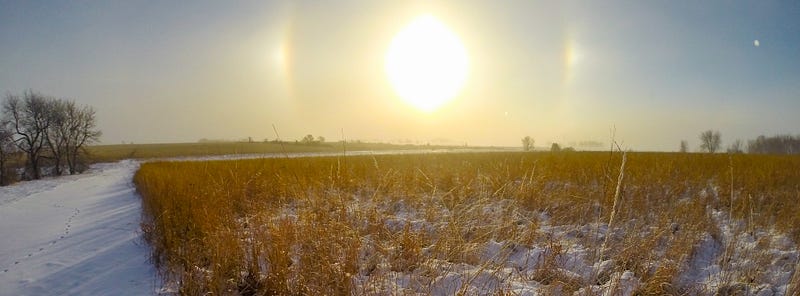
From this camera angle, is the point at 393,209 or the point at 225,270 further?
the point at 393,209

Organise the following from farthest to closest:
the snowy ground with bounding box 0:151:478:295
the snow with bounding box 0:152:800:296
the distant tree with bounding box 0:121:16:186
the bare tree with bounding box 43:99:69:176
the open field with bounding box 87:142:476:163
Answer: the open field with bounding box 87:142:476:163 → the bare tree with bounding box 43:99:69:176 → the distant tree with bounding box 0:121:16:186 → the snowy ground with bounding box 0:151:478:295 → the snow with bounding box 0:152:800:296

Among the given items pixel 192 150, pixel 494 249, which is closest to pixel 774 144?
pixel 494 249

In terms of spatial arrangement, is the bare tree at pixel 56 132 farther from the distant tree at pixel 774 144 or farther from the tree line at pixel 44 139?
the distant tree at pixel 774 144

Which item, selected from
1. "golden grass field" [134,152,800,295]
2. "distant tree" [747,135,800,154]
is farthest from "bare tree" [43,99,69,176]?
"distant tree" [747,135,800,154]

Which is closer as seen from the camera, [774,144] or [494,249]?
[494,249]

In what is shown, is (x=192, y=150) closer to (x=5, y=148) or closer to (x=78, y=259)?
(x=5, y=148)

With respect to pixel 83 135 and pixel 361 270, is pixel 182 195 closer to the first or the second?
pixel 361 270

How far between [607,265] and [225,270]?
3493 millimetres

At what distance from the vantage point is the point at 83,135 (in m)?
36.4

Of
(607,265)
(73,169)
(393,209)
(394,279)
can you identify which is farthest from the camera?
(73,169)

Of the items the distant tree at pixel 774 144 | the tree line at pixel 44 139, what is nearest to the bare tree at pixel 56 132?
the tree line at pixel 44 139

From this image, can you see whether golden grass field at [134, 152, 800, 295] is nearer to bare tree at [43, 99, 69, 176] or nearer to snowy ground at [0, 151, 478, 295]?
snowy ground at [0, 151, 478, 295]

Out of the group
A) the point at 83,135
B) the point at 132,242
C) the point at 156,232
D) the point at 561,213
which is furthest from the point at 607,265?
the point at 83,135

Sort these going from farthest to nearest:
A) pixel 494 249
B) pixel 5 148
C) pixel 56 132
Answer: pixel 56 132 → pixel 5 148 → pixel 494 249
